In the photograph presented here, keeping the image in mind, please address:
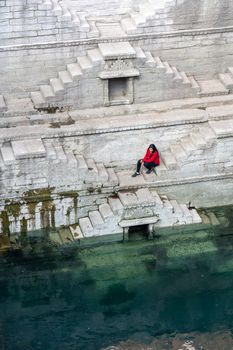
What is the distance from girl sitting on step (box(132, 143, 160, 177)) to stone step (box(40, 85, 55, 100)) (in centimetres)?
341

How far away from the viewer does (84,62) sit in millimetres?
30562

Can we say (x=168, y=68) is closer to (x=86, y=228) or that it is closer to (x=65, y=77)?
(x=65, y=77)

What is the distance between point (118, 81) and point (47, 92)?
88.2 inches

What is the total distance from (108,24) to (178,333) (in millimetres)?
10077

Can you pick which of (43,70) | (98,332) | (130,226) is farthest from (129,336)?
(43,70)

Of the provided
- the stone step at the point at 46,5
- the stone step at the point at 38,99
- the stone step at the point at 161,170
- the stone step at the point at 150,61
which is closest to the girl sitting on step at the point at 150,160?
the stone step at the point at 161,170

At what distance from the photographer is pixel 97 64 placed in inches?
1189

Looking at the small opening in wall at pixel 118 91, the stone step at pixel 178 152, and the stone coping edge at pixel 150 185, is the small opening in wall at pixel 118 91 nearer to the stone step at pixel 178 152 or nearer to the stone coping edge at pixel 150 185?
the stone step at pixel 178 152

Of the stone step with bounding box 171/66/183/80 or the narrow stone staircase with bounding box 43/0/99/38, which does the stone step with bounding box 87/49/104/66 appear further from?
the stone step with bounding box 171/66/183/80

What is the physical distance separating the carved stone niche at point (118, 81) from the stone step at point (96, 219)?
3.42 meters

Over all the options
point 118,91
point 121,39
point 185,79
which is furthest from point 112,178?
point 121,39

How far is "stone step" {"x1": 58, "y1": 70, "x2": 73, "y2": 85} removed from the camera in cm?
3034

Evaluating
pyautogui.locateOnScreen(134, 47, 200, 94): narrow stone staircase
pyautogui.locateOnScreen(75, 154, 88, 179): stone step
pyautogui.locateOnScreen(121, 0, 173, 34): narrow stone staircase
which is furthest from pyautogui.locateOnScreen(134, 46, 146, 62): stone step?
pyautogui.locateOnScreen(75, 154, 88, 179): stone step

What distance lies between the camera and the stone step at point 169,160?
1217 inches
